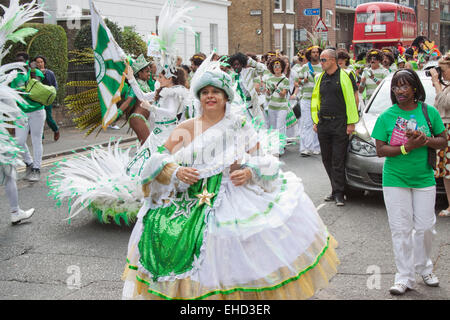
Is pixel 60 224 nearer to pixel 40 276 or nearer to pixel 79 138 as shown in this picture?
pixel 40 276

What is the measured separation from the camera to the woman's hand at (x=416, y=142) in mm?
4465

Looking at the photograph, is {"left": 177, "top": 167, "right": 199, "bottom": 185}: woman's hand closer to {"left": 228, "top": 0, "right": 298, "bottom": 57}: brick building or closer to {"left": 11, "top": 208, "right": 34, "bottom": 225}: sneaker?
{"left": 11, "top": 208, "right": 34, "bottom": 225}: sneaker

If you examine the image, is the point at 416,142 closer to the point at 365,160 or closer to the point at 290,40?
the point at 365,160

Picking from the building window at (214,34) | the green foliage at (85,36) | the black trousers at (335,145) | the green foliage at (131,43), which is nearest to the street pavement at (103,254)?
the black trousers at (335,145)

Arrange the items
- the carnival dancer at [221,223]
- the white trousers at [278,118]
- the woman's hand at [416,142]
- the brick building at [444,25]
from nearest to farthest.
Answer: the carnival dancer at [221,223]
the woman's hand at [416,142]
the white trousers at [278,118]
the brick building at [444,25]

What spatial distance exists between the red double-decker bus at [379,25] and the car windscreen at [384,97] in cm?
3101

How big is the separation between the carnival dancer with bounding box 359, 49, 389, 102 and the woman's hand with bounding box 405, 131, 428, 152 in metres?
8.16

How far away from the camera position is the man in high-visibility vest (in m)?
7.57

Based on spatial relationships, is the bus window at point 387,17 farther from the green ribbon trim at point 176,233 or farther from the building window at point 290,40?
the green ribbon trim at point 176,233

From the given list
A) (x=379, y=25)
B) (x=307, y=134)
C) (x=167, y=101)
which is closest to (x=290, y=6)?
(x=379, y=25)

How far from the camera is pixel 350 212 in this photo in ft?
24.0

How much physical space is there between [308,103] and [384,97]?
12.3ft

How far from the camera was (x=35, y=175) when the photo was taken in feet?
32.6

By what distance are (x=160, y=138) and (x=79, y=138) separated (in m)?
8.82
